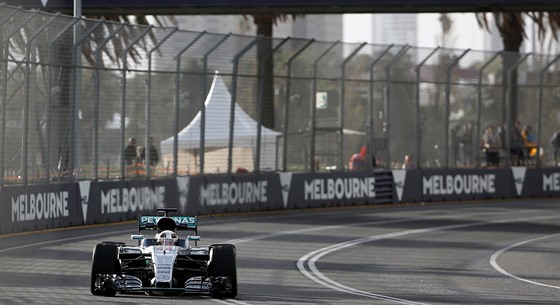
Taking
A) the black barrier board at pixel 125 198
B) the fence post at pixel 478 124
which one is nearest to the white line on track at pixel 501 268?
the black barrier board at pixel 125 198

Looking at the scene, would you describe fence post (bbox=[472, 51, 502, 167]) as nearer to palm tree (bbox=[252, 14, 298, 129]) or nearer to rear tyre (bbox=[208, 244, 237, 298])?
palm tree (bbox=[252, 14, 298, 129])

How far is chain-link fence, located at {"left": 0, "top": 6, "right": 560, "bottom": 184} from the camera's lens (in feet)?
Result: 83.3

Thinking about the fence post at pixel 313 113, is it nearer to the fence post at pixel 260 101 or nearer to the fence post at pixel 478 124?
the fence post at pixel 260 101

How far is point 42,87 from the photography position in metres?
25.5

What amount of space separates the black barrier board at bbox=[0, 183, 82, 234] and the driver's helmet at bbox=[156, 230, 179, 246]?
8.72 meters

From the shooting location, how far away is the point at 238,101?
3125cm

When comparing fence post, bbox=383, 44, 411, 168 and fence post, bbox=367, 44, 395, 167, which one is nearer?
fence post, bbox=367, 44, 395, 167

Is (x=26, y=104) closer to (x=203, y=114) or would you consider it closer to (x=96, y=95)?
(x=96, y=95)

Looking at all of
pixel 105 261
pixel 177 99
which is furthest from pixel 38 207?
pixel 105 261

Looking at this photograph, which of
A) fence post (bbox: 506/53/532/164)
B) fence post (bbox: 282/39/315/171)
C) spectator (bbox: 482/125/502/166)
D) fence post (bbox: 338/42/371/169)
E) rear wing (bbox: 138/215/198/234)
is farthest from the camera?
fence post (bbox: 506/53/532/164)

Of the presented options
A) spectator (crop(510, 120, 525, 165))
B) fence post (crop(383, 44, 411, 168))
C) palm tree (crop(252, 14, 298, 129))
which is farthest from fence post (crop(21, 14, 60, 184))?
spectator (crop(510, 120, 525, 165))

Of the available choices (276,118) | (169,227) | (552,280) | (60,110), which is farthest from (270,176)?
(169,227)

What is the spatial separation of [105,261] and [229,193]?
1610cm

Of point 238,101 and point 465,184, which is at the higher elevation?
point 238,101
